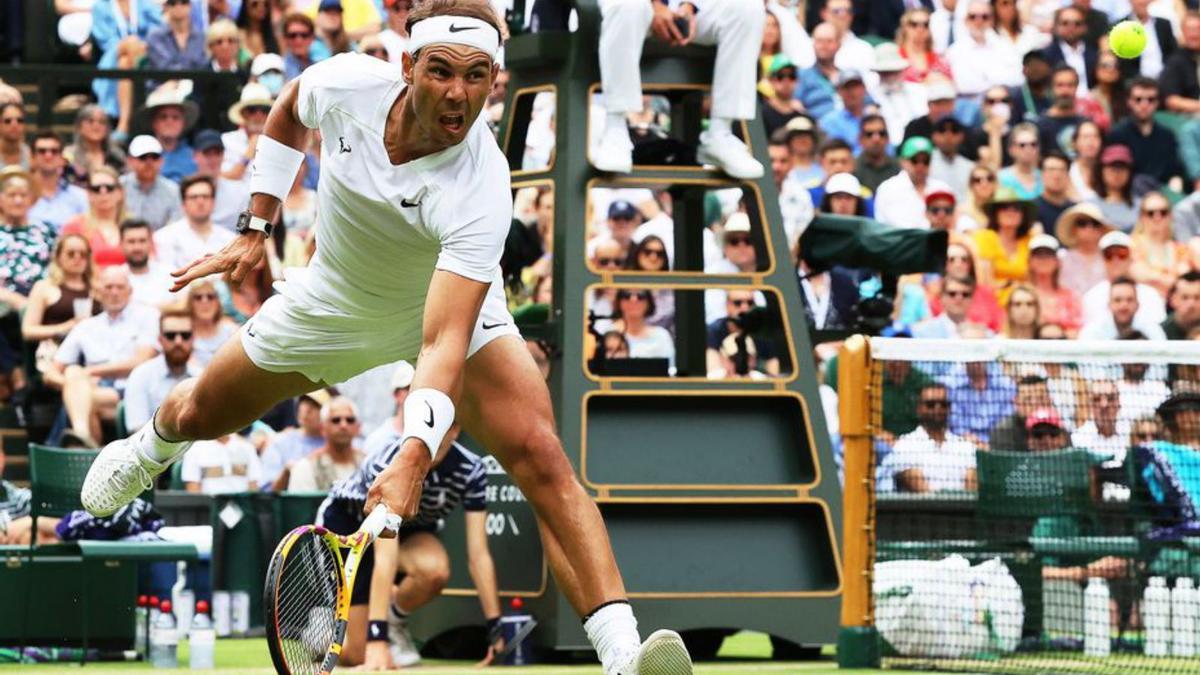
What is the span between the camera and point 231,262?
25.2 ft

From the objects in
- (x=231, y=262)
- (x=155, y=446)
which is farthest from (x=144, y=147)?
(x=231, y=262)

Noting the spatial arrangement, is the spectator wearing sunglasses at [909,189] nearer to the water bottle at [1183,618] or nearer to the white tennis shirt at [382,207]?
the water bottle at [1183,618]

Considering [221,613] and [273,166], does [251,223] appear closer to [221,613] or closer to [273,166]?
[273,166]

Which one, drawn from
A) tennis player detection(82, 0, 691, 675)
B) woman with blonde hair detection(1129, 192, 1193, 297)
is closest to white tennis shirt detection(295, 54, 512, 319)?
tennis player detection(82, 0, 691, 675)

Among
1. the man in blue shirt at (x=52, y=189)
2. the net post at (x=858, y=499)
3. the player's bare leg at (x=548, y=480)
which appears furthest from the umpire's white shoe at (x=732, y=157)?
the man in blue shirt at (x=52, y=189)

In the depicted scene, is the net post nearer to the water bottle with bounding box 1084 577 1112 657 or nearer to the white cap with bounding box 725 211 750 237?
the water bottle with bounding box 1084 577 1112 657

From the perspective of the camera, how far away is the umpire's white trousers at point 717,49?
1151 centimetres

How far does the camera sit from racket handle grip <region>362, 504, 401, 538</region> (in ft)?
20.4

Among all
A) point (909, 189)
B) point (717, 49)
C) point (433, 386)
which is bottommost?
point (433, 386)

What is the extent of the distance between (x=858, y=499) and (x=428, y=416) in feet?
15.5

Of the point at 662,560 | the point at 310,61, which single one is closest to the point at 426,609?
the point at 662,560

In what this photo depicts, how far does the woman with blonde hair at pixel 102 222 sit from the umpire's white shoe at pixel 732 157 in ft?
17.3

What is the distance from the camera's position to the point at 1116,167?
1819 centimetres

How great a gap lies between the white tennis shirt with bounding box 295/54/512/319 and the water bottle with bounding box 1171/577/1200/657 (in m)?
5.38
